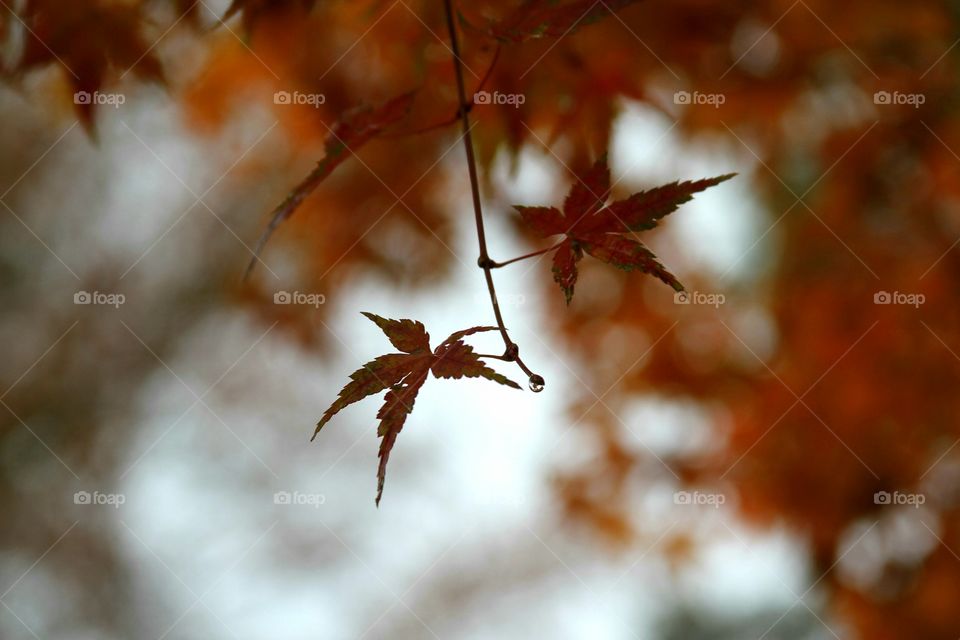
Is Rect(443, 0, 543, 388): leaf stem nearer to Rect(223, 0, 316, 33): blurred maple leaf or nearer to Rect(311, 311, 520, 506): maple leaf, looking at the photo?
Rect(311, 311, 520, 506): maple leaf

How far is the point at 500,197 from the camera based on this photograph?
1.58 meters

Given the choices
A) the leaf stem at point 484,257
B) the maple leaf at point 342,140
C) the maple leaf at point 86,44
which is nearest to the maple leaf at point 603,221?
the leaf stem at point 484,257

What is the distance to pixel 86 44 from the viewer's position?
0.89 metres

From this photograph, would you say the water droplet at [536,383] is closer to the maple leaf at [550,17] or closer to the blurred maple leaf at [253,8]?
the maple leaf at [550,17]

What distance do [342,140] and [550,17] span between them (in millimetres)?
201

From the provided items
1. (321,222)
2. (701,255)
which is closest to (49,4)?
(321,222)

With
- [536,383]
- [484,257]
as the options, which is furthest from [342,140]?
[536,383]

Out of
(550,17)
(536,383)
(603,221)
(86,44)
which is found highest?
(86,44)

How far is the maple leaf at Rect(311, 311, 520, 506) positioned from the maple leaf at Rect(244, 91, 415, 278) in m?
0.13

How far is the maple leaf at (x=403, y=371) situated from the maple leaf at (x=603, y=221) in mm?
87

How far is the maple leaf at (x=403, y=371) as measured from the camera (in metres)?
0.54

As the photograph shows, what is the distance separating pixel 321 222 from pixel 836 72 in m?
1.10

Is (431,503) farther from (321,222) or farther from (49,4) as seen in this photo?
(49,4)

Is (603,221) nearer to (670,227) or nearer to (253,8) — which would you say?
(253,8)
